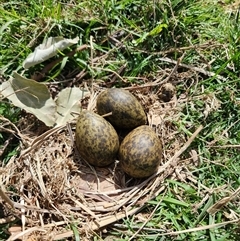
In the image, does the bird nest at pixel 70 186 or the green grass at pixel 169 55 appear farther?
the green grass at pixel 169 55

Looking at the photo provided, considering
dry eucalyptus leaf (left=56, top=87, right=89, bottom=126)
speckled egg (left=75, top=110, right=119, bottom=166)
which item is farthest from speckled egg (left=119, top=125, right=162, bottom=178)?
dry eucalyptus leaf (left=56, top=87, right=89, bottom=126)

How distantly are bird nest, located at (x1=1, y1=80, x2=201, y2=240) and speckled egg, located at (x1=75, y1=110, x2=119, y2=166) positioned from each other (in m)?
0.12

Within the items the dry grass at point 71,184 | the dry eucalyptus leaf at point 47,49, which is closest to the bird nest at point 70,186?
the dry grass at point 71,184

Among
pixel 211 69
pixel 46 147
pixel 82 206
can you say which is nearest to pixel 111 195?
pixel 82 206

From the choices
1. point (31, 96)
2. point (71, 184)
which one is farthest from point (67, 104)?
point (71, 184)

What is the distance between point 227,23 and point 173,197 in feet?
4.01

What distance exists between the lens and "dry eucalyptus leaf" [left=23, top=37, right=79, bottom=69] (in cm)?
330

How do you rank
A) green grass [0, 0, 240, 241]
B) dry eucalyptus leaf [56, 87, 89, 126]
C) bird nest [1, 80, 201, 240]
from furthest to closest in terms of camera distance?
dry eucalyptus leaf [56, 87, 89, 126], green grass [0, 0, 240, 241], bird nest [1, 80, 201, 240]

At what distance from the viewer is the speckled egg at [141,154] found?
3.02m

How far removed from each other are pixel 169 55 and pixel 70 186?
1.01 metres

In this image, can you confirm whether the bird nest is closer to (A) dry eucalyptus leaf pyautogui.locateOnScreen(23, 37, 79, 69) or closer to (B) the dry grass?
(B) the dry grass

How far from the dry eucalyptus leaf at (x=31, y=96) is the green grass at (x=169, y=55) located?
7cm

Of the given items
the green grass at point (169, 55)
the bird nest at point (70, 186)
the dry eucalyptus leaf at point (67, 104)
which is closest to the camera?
the bird nest at point (70, 186)

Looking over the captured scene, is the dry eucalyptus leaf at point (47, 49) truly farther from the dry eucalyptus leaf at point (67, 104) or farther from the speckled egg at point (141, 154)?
the speckled egg at point (141, 154)
